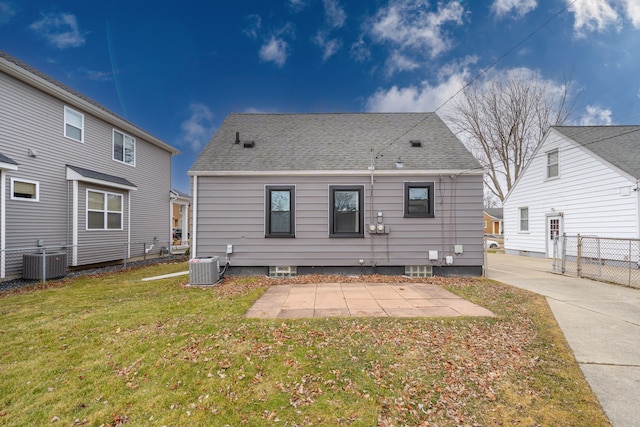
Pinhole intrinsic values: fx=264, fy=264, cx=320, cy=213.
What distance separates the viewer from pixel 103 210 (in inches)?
426

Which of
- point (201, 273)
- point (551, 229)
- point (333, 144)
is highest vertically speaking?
point (333, 144)

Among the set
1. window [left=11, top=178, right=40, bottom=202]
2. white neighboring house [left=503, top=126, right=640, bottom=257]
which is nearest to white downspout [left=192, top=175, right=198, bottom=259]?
window [left=11, top=178, right=40, bottom=202]

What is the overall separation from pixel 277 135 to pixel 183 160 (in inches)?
730

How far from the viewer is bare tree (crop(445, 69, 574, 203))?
19531 mm

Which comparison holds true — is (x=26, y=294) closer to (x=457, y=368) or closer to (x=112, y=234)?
(x=112, y=234)

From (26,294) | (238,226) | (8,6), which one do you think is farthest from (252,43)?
(26,294)

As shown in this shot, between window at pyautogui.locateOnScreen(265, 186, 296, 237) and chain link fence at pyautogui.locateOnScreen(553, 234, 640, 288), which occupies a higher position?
window at pyautogui.locateOnScreen(265, 186, 296, 237)

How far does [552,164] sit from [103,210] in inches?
806

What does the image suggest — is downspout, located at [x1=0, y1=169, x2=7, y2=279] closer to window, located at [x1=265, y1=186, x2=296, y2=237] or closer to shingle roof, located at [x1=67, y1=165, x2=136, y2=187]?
shingle roof, located at [x1=67, y1=165, x2=136, y2=187]

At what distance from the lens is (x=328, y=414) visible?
7.63 ft

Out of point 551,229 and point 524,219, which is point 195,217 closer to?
point 551,229

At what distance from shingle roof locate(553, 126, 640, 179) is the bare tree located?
645 centimetres

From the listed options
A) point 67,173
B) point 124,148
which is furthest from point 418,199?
point 124,148

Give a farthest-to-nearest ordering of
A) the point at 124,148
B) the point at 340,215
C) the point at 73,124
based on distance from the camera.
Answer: the point at 124,148
the point at 73,124
the point at 340,215
